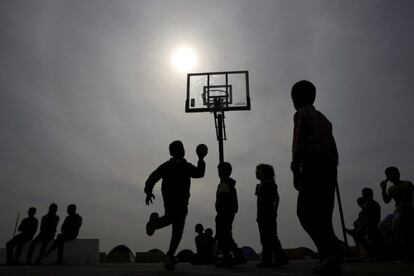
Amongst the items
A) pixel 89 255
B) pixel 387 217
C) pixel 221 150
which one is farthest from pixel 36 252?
pixel 387 217

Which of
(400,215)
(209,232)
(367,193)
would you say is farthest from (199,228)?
(400,215)

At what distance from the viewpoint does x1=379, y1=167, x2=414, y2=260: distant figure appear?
6065mm

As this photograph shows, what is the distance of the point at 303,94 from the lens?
11.7 ft

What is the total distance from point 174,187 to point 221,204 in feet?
4.19

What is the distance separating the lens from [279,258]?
5.65 metres

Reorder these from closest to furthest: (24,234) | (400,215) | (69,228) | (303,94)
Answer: (303,94) < (400,215) < (24,234) < (69,228)

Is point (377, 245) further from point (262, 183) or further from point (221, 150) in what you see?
point (221, 150)

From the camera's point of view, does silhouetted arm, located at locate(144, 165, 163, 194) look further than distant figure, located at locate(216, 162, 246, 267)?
No

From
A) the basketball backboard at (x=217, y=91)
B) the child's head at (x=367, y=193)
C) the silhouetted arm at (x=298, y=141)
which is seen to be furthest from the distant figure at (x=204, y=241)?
the silhouetted arm at (x=298, y=141)

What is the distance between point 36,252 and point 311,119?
916 centimetres

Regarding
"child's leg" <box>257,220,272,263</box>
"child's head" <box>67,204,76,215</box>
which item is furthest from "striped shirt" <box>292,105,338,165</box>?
"child's head" <box>67,204,76,215</box>

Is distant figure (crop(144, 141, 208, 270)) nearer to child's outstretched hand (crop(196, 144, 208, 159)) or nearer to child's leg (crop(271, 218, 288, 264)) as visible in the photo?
child's outstretched hand (crop(196, 144, 208, 159))

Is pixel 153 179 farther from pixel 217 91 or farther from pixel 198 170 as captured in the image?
pixel 217 91

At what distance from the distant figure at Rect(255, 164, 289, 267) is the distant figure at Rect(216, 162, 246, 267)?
1.41 feet
